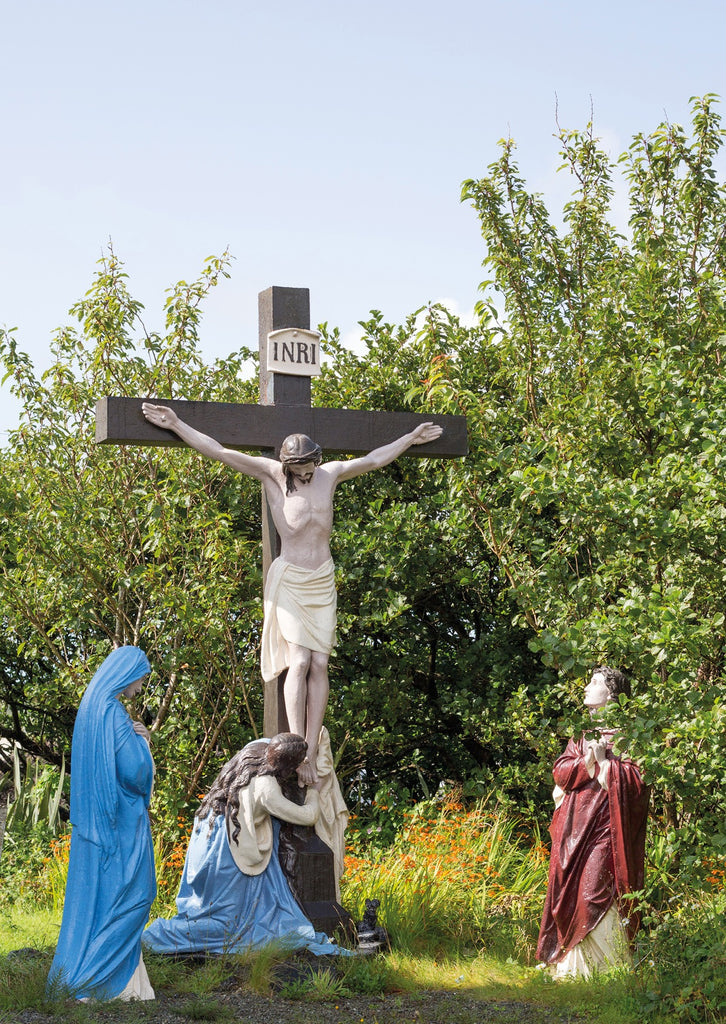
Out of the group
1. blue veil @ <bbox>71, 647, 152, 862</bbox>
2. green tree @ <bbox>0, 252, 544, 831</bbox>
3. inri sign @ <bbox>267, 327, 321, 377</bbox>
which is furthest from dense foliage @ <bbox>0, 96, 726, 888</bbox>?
blue veil @ <bbox>71, 647, 152, 862</bbox>

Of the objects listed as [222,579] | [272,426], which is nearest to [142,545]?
[222,579]

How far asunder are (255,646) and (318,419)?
242 centimetres

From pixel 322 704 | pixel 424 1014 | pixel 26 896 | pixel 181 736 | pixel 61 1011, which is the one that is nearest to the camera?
pixel 61 1011

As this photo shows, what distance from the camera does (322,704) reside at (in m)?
7.22

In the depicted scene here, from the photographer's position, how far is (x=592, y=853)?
689 centimetres

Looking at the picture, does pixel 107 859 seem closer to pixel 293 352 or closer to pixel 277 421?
pixel 277 421

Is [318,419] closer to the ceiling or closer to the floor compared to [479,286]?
closer to the floor

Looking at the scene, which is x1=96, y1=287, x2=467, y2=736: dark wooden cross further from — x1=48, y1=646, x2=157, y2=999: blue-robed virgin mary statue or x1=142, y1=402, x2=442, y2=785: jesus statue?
x1=48, y1=646, x2=157, y2=999: blue-robed virgin mary statue

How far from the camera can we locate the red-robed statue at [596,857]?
6809 millimetres

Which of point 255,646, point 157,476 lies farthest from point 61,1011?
point 157,476

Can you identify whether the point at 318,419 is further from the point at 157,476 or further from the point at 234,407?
the point at 157,476

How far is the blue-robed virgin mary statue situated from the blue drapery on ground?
59 centimetres

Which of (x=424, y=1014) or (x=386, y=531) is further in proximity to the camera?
(x=386, y=531)

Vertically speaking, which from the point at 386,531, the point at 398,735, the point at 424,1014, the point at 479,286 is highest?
the point at 479,286
